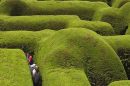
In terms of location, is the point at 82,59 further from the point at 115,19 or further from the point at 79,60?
the point at 115,19

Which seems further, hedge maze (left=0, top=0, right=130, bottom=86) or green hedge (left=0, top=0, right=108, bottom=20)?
green hedge (left=0, top=0, right=108, bottom=20)

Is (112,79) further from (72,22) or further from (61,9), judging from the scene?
(61,9)

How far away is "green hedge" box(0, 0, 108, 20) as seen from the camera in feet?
87.0

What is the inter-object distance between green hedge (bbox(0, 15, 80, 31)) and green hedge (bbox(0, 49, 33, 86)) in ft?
24.1

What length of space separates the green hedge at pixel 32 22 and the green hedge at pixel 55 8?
219 centimetres

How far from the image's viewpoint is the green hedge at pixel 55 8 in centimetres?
2652

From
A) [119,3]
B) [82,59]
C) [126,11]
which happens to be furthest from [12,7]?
[82,59]

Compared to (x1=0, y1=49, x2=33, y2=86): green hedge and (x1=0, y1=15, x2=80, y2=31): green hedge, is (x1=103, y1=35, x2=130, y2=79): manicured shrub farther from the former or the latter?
(x1=0, y1=15, x2=80, y2=31): green hedge

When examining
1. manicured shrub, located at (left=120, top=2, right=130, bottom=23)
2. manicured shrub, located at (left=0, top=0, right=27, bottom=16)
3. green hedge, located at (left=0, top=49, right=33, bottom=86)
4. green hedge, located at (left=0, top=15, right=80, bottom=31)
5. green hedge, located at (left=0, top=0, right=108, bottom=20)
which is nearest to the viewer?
green hedge, located at (left=0, top=49, right=33, bottom=86)

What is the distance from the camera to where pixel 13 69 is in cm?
1504

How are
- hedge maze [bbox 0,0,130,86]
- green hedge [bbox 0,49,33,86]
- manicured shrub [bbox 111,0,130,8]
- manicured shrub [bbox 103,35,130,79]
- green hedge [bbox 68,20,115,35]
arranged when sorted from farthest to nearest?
manicured shrub [bbox 111,0,130,8]
green hedge [bbox 68,20,115,35]
manicured shrub [bbox 103,35,130,79]
hedge maze [bbox 0,0,130,86]
green hedge [bbox 0,49,33,86]

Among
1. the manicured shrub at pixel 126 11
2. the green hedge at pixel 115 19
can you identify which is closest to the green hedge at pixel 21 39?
the green hedge at pixel 115 19

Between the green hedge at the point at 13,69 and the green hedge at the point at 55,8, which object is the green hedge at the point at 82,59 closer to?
the green hedge at the point at 13,69

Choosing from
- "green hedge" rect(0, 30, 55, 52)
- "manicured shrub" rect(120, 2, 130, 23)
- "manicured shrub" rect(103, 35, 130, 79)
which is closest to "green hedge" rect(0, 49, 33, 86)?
"green hedge" rect(0, 30, 55, 52)
